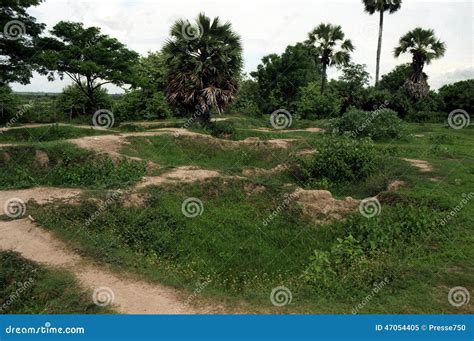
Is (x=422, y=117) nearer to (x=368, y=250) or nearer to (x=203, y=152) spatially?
(x=203, y=152)

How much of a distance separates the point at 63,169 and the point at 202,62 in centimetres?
983

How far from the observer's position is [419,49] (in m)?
33.4

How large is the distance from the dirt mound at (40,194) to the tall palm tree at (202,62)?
9.98m

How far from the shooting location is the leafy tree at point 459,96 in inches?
1454

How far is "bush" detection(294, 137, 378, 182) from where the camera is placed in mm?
15502

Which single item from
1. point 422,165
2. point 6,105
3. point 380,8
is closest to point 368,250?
point 422,165

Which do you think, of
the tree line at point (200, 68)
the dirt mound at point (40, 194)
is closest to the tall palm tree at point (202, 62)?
the tree line at point (200, 68)

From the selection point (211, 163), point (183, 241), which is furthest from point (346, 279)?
point (211, 163)

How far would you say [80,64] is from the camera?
2173 cm

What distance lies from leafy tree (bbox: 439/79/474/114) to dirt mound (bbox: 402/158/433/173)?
2565 cm

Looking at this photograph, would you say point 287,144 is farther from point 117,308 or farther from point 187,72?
point 117,308

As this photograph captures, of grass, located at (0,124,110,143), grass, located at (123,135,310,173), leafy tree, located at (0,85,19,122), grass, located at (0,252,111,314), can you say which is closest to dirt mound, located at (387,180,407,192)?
grass, located at (123,135,310,173)

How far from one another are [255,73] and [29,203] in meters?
33.9

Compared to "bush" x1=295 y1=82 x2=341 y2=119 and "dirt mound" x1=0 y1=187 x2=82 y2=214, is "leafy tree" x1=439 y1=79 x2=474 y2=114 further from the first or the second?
"dirt mound" x1=0 y1=187 x2=82 y2=214
